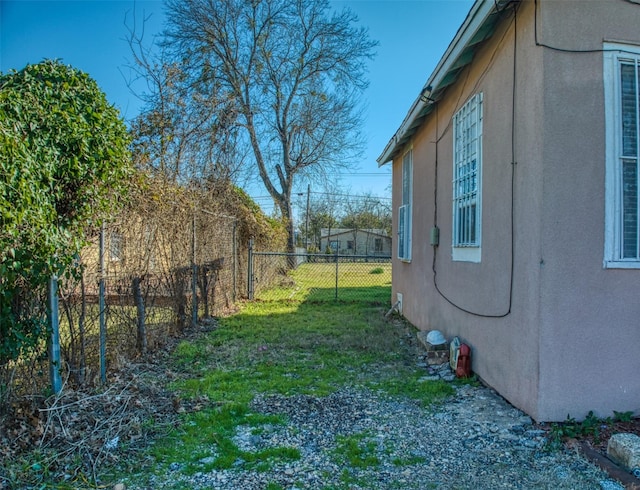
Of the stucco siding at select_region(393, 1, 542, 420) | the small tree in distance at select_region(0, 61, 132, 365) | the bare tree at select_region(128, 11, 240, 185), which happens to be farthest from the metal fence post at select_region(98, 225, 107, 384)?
the stucco siding at select_region(393, 1, 542, 420)

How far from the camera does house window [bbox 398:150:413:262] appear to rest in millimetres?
7820

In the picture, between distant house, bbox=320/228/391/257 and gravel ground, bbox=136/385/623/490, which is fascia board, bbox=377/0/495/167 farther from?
distant house, bbox=320/228/391/257

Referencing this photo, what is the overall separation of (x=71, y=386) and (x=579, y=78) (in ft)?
16.9

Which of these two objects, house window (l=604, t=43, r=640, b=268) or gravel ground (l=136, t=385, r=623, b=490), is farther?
house window (l=604, t=43, r=640, b=268)

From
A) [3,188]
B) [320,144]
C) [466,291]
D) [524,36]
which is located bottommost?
[466,291]

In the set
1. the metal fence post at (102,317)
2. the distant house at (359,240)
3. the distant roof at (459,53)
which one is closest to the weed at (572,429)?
the distant roof at (459,53)

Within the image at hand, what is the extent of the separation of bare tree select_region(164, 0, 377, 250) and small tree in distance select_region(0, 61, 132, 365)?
1256 centimetres

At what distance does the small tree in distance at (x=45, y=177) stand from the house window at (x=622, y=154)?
4.24 metres

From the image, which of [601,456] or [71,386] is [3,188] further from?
[601,456]

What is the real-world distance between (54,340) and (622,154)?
491 centimetres

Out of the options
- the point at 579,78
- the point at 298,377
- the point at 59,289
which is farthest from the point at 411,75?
the point at 59,289

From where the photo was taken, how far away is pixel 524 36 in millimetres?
3352

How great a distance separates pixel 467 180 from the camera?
477 cm

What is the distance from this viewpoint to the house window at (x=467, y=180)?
441 centimetres
